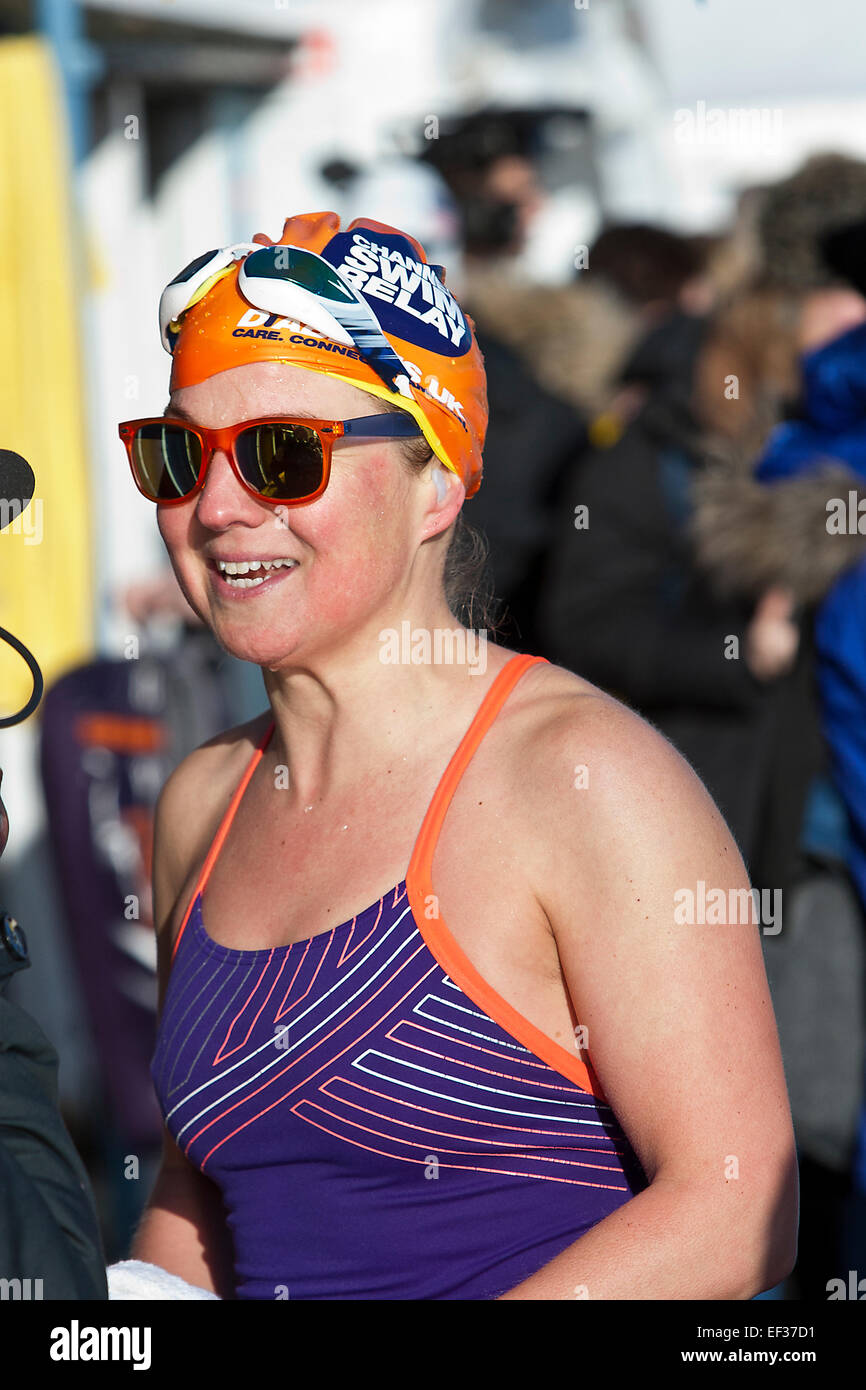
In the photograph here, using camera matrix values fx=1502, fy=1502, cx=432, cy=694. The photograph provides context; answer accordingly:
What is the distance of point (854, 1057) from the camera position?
2.96m

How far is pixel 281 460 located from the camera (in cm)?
157

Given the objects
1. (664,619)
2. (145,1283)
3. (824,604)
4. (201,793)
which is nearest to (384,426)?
(201,793)

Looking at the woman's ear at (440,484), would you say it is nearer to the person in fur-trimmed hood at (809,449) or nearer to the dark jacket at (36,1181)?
the dark jacket at (36,1181)

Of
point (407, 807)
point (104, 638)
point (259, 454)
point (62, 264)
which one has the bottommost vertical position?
point (407, 807)

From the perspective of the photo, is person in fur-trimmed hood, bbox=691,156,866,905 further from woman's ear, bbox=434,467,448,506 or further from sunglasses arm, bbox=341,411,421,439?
sunglasses arm, bbox=341,411,421,439

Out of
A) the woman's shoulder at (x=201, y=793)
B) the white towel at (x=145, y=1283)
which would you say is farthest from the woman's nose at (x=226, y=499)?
the white towel at (x=145, y=1283)

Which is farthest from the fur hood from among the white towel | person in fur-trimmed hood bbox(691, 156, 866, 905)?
the white towel

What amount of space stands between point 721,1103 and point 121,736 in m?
2.99

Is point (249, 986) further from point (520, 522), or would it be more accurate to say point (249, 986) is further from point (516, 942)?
point (520, 522)

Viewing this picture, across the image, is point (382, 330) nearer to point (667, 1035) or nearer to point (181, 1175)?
point (667, 1035)

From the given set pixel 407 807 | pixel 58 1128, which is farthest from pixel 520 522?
pixel 58 1128

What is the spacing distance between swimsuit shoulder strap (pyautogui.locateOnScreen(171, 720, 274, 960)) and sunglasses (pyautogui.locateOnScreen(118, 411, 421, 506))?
1.35 ft

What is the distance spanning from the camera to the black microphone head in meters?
1.39

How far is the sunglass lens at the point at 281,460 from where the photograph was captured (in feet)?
5.12
